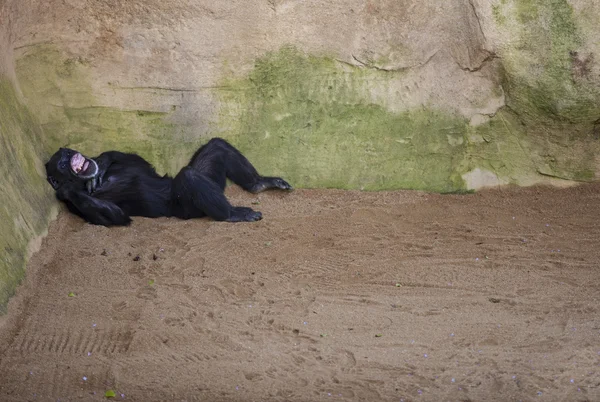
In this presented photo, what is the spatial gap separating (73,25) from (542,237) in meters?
4.16

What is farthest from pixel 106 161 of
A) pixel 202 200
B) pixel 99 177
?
pixel 202 200

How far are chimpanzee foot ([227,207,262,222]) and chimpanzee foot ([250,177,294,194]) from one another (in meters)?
0.44

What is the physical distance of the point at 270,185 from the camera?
7.13 m

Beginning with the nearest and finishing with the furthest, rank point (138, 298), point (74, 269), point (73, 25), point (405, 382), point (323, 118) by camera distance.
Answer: point (405, 382), point (138, 298), point (74, 269), point (73, 25), point (323, 118)

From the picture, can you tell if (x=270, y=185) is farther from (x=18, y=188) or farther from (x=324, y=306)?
(x=324, y=306)

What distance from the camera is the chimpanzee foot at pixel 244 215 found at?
21.7ft

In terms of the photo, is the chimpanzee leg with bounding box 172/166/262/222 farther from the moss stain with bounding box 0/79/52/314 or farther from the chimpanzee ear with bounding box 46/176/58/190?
the moss stain with bounding box 0/79/52/314

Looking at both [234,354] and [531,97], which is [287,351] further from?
[531,97]

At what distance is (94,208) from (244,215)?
1220mm

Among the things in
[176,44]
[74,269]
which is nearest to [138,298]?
[74,269]

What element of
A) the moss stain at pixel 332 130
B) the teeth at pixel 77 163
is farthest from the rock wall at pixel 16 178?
the moss stain at pixel 332 130

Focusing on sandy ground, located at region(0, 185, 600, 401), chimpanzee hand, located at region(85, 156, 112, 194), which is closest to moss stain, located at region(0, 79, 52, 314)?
sandy ground, located at region(0, 185, 600, 401)

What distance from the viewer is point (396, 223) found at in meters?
A: 6.44

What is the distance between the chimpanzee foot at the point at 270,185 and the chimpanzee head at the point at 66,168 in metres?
1.40
